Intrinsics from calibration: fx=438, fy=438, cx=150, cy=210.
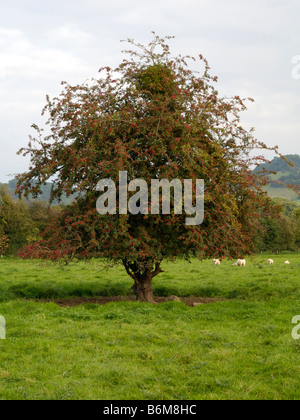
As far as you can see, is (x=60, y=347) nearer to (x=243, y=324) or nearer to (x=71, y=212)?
(x=243, y=324)

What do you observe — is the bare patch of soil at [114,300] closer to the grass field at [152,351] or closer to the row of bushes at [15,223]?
the grass field at [152,351]

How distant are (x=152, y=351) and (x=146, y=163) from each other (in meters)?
6.91

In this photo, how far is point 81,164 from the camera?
13.9m

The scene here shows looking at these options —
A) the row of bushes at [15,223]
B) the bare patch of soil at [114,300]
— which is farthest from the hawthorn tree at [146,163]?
the row of bushes at [15,223]

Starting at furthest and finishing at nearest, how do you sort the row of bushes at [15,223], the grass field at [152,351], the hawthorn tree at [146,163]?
the row of bushes at [15,223] → the hawthorn tree at [146,163] → the grass field at [152,351]

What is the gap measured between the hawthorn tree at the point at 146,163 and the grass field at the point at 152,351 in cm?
190

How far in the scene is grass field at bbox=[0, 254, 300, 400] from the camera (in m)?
7.45

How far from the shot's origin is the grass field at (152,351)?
745 cm

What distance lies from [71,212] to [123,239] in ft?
8.73

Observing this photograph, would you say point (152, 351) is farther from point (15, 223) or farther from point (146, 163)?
point (15, 223)

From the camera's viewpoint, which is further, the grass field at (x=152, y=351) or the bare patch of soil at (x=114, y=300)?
the bare patch of soil at (x=114, y=300)

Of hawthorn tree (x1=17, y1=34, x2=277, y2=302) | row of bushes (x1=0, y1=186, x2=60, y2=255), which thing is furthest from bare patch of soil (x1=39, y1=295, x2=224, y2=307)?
row of bushes (x1=0, y1=186, x2=60, y2=255)
